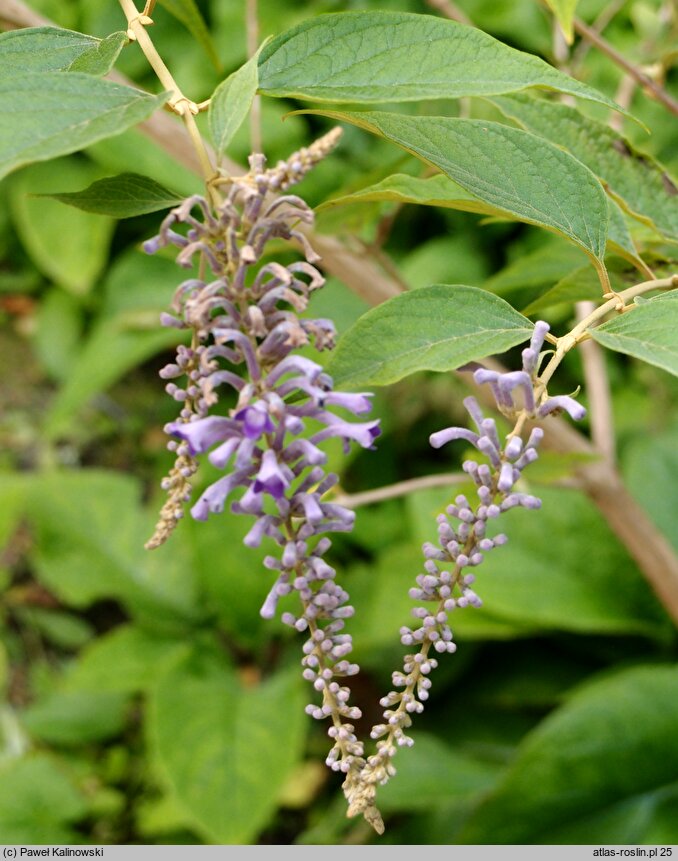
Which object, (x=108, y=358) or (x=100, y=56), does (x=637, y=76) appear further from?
(x=108, y=358)

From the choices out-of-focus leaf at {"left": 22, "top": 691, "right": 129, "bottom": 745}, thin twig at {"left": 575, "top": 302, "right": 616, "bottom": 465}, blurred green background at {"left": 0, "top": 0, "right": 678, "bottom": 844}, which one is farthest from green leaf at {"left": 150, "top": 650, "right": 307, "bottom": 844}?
thin twig at {"left": 575, "top": 302, "right": 616, "bottom": 465}

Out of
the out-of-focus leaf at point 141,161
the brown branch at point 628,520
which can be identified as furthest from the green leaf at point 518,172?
the out-of-focus leaf at point 141,161

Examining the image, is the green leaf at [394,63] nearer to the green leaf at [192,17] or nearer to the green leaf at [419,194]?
the green leaf at [419,194]

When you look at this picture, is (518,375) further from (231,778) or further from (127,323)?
(127,323)

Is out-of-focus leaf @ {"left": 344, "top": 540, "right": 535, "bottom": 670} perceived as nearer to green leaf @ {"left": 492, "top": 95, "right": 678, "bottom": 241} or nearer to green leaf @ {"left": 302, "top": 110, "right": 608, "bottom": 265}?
green leaf @ {"left": 492, "top": 95, "right": 678, "bottom": 241}

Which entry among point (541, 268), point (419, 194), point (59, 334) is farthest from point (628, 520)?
point (59, 334)
